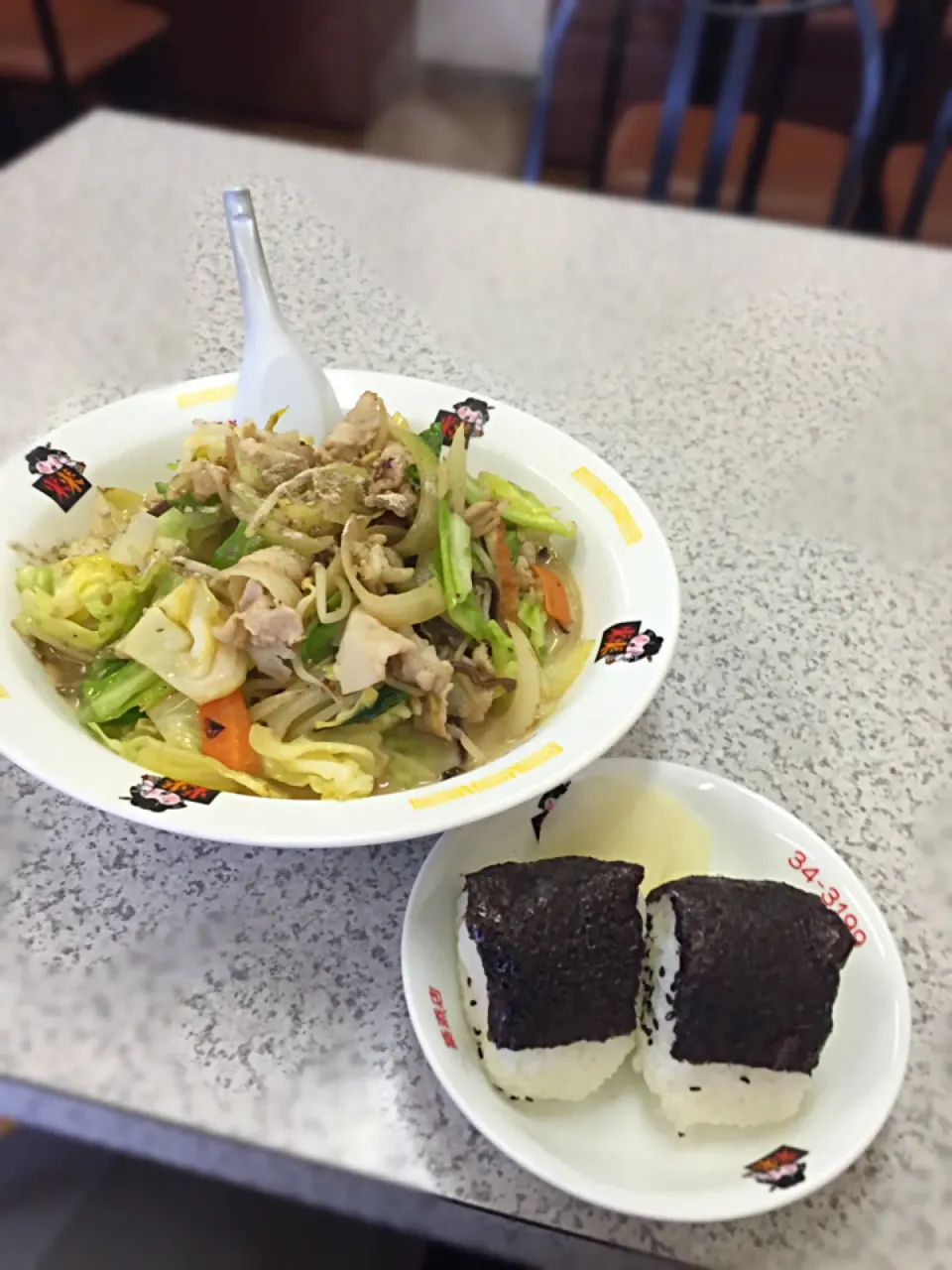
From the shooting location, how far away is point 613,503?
0.88 meters

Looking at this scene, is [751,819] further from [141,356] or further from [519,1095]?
[141,356]

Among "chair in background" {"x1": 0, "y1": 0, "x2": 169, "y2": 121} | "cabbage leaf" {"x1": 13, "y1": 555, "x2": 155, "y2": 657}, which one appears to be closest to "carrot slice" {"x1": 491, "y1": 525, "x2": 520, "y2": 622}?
"cabbage leaf" {"x1": 13, "y1": 555, "x2": 155, "y2": 657}

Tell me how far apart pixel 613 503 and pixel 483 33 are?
4061 millimetres

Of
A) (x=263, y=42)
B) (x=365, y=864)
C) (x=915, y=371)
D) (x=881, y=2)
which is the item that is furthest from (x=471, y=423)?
(x=263, y=42)

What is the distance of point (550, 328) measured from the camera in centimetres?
140

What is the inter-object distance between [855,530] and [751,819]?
20.9 inches

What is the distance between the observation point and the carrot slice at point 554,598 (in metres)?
0.85

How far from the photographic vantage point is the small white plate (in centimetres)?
53

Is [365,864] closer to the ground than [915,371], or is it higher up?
closer to the ground

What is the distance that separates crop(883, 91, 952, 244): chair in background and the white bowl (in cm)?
137

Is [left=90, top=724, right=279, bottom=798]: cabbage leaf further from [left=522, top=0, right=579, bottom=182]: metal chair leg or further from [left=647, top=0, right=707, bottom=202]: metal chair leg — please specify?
[left=647, top=0, right=707, bottom=202]: metal chair leg

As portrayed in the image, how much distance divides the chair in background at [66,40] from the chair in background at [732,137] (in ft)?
4.82

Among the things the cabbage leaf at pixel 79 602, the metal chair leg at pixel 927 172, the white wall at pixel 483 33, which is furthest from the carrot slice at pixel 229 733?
the white wall at pixel 483 33

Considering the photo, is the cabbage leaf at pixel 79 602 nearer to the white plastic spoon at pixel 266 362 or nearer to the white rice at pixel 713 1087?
the white plastic spoon at pixel 266 362
